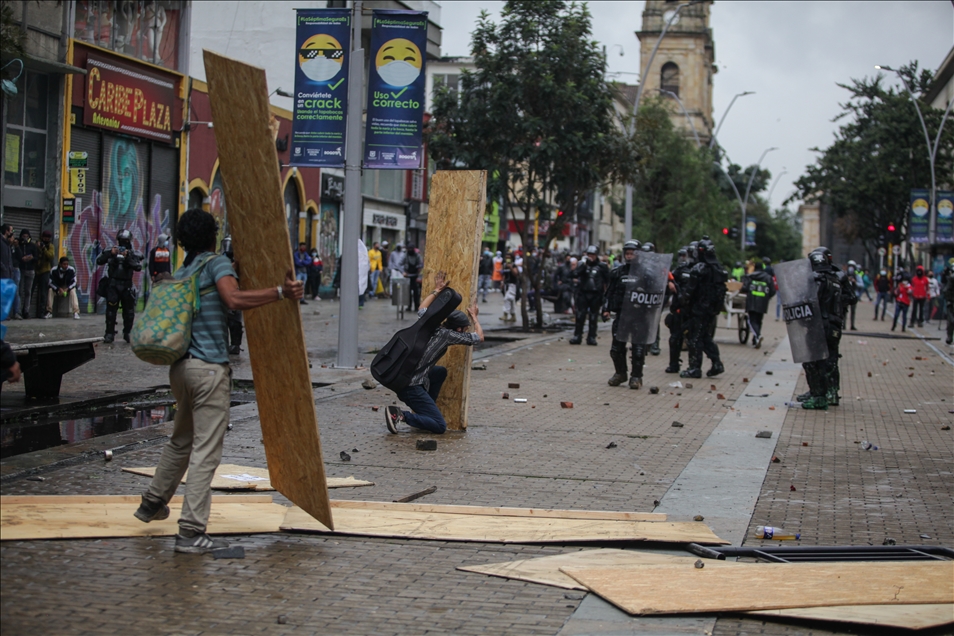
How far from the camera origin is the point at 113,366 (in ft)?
48.2

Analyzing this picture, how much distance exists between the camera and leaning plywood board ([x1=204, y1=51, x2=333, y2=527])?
18.6 ft

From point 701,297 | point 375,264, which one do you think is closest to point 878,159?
point 375,264

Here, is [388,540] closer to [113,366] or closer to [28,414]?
[28,414]

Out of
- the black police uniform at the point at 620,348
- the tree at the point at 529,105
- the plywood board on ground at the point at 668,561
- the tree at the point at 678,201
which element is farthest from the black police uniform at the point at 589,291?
the tree at the point at 678,201

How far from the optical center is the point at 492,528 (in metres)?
6.28

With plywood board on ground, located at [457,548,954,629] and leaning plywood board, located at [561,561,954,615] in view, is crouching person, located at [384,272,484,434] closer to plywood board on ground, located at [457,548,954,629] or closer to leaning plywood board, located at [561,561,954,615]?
plywood board on ground, located at [457,548,954,629]

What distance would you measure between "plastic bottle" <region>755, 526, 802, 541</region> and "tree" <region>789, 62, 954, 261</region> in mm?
43445

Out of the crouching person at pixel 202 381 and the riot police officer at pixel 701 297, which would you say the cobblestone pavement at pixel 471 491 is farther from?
the riot police officer at pixel 701 297

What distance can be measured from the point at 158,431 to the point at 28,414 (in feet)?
5.75

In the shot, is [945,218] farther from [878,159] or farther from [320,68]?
[320,68]

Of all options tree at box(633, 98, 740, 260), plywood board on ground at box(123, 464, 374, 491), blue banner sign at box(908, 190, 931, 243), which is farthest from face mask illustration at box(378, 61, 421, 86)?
tree at box(633, 98, 740, 260)

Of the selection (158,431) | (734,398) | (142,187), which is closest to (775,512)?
(158,431)

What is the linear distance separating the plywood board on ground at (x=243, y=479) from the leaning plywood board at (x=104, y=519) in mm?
549

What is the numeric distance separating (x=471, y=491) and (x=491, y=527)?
123cm
